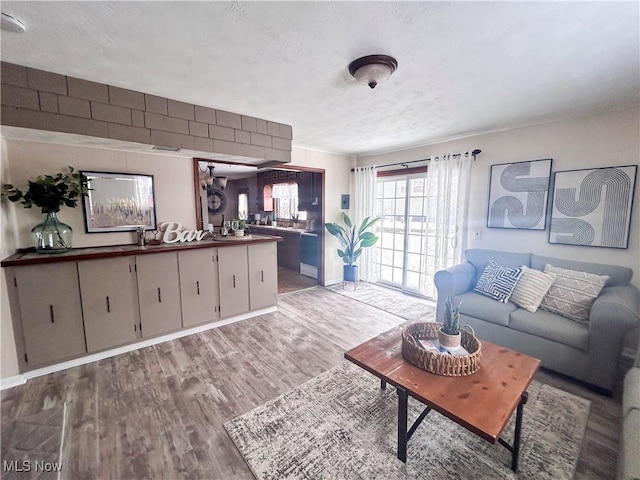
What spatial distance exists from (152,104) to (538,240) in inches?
167

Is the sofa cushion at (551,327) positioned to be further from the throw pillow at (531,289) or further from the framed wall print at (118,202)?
the framed wall print at (118,202)

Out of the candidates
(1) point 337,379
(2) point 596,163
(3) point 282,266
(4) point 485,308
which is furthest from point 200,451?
(3) point 282,266

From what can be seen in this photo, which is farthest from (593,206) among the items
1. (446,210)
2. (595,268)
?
(446,210)

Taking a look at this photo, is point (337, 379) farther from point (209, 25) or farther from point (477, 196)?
point (477, 196)

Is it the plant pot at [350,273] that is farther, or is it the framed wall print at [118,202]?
the plant pot at [350,273]

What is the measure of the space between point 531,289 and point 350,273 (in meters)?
2.73

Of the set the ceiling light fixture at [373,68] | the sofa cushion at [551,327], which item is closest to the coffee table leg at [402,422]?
the sofa cushion at [551,327]

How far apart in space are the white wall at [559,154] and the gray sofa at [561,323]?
0.19 metres

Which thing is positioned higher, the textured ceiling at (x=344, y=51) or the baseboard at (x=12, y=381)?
the textured ceiling at (x=344, y=51)

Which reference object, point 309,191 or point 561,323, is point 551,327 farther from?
point 309,191

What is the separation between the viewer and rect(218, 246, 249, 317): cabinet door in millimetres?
3283

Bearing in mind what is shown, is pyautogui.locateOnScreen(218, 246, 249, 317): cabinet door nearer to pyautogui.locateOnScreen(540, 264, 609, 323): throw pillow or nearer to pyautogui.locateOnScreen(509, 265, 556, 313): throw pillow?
pyautogui.locateOnScreen(509, 265, 556, 313): throw pillow

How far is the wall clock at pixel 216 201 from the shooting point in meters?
5.96

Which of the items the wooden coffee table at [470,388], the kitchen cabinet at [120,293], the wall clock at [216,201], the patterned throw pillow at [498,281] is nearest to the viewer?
the wooden coffee table at [470,388]
